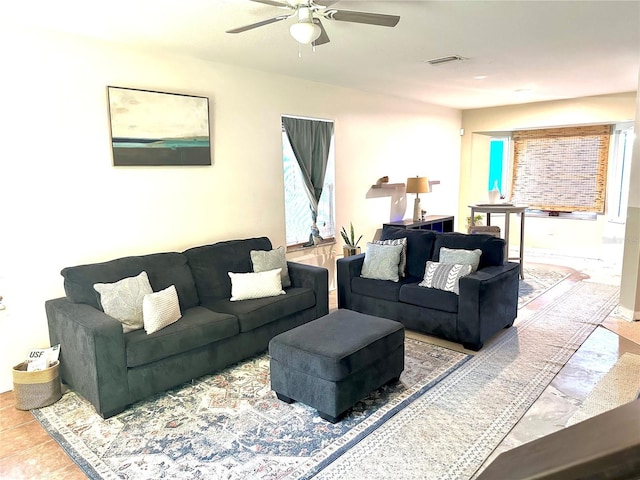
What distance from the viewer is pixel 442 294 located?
385 cm

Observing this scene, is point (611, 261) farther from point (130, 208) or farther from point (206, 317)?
point (130, 208)

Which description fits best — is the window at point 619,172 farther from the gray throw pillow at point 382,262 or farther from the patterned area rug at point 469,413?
the gray throw pillow at point 382,262

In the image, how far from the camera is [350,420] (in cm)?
272

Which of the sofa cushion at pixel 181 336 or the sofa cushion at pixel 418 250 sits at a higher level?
the sofa cushion at pixel 418 250

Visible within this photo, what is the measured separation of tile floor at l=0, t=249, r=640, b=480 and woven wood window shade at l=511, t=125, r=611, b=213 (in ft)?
12.6

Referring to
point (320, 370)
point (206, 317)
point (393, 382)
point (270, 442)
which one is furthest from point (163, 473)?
point (393, 382)

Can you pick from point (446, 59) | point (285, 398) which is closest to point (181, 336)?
point (285, 398)

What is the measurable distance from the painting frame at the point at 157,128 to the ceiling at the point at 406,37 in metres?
0.40

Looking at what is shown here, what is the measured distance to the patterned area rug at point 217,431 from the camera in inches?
91.7

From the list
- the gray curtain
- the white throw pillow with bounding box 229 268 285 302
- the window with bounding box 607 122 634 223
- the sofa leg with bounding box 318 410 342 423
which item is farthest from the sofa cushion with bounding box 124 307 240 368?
the window with bounding box 607 122 634 223

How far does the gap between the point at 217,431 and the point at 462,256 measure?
259 centimetres

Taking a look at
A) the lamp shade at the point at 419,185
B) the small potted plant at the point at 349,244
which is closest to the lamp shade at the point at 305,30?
the small potted plant at the point at 349,244

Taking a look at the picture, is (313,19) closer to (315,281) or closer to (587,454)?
(315,281)

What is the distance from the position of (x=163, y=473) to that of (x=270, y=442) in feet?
1.89
